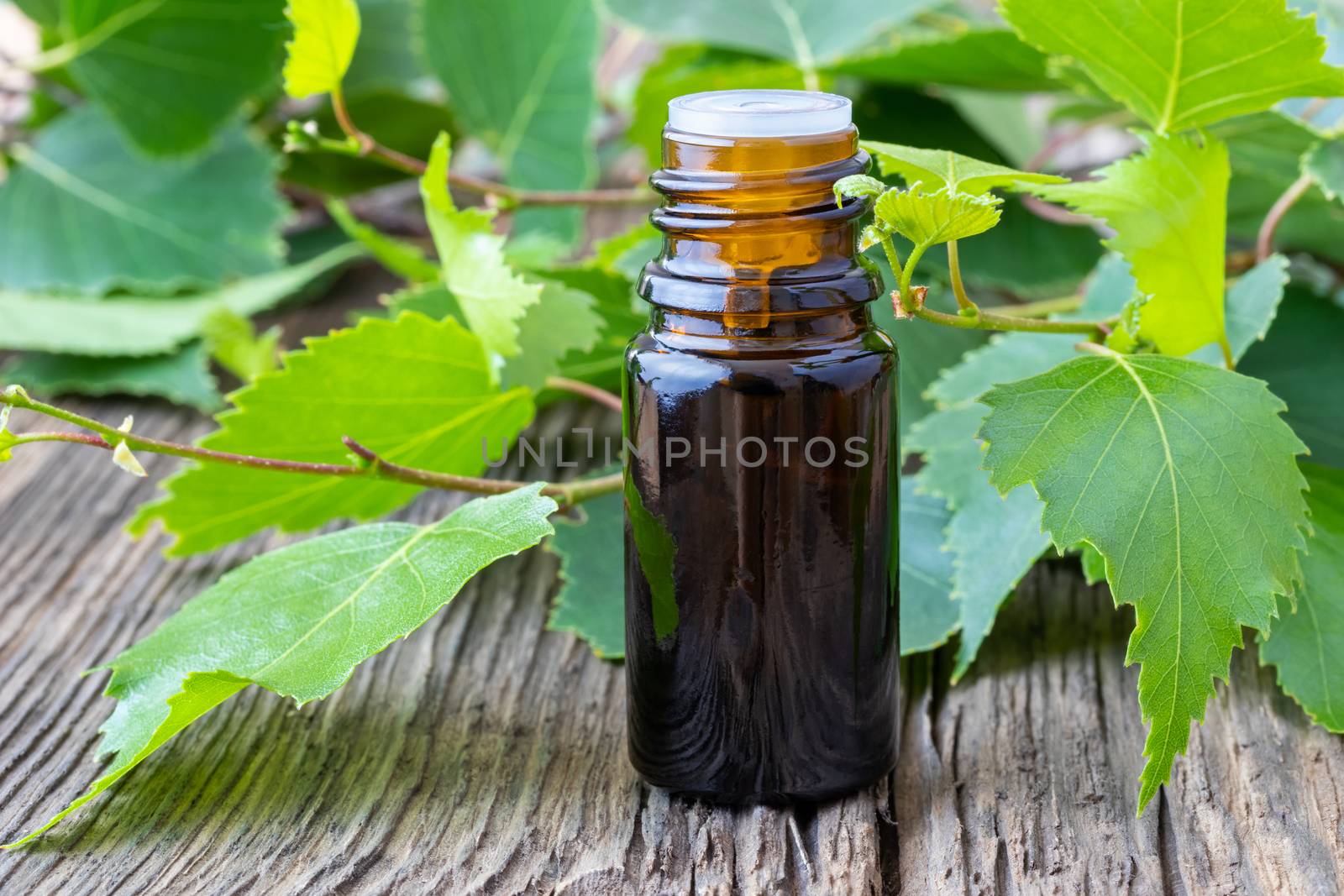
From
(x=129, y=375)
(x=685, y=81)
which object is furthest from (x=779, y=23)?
(x=129, y=375)

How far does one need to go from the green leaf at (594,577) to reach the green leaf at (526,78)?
1.19ft

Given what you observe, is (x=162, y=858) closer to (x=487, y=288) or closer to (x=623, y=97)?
(x=487, y=288)

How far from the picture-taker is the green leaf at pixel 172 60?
97cm

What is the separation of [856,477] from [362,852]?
0.24m

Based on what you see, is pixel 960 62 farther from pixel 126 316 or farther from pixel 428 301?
pixel 126 316

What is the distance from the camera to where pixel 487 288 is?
1.97ft

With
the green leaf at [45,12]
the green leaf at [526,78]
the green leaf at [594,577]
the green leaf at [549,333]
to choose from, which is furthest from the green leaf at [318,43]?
the green leaf at [45,12]

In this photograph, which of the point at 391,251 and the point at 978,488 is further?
the point at 391,251

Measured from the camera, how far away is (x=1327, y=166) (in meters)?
0.62

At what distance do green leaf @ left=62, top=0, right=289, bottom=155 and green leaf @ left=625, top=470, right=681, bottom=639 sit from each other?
0.62m

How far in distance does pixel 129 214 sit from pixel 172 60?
0.45ft

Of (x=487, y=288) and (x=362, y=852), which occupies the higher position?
(x=487, y=288)

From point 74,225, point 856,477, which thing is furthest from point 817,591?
point 74,225

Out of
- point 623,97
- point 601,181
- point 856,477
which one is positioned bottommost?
point 601,181
